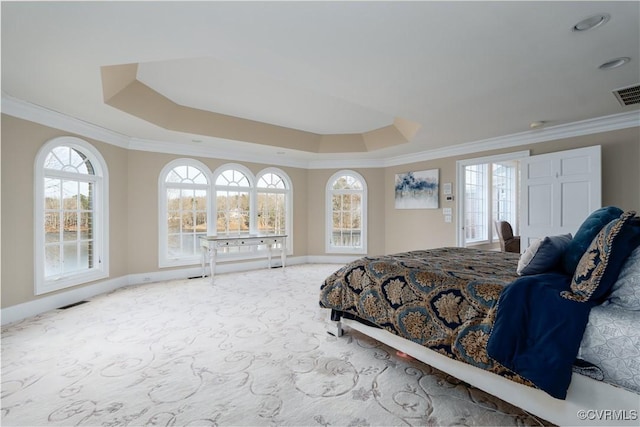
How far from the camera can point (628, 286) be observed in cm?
139

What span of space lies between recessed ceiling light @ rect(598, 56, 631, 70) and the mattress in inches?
86.1

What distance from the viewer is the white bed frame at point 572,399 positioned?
1.29 m

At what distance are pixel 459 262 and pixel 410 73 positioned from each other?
1.72 metres

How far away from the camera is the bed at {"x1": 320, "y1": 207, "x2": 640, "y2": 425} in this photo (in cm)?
133

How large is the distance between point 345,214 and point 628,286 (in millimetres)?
5506

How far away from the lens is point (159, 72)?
10.7 feet

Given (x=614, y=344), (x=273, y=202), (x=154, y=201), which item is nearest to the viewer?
(x=614, y=344)

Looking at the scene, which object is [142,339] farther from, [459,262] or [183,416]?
[459,262]

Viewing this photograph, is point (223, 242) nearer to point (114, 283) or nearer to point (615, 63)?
point (114, 283)

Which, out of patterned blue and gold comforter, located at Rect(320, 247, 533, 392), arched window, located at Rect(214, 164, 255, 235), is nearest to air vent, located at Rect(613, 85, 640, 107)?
patterned blue and gold comforter, located at Rect(320, 247, 533, 392)

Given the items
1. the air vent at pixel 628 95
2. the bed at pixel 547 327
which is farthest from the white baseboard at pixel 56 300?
the air vent at pixel 628 95

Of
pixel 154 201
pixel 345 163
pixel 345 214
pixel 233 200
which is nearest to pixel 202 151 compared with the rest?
pixel 233 200
